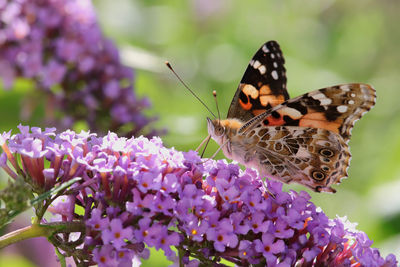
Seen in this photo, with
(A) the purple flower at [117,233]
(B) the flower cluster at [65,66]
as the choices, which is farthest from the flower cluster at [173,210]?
(B) the flower cluster at [65,66]

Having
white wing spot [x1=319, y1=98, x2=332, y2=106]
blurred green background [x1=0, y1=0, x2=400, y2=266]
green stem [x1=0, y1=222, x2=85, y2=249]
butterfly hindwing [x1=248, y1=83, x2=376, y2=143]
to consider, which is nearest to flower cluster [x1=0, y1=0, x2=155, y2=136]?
blurred green background [x1=0, y1=0, x2=400, y2=266]

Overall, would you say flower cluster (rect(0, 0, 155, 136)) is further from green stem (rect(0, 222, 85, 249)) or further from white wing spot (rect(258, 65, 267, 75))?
green stem (rect(0, 222, 85, 249))

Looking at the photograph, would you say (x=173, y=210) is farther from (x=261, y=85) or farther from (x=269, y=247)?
(x=261, y=85)

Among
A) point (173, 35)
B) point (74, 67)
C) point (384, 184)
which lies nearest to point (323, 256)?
point (384, 184)

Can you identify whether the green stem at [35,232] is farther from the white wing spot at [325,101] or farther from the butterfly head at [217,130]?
the white wing spot at [325,101]

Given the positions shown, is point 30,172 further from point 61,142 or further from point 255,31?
point 255,31

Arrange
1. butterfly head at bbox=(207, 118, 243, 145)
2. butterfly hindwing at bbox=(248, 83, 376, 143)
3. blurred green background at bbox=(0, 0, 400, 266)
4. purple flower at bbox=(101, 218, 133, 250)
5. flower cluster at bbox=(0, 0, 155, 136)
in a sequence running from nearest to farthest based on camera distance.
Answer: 1. purple flower at bbox=(101, 218, 133, 250)
2. butterfly hindwing at bbox=(248, 83, 376, 143)
3. butterfly head at bbox=(207, 118, 243, 145)
4. flower cluster at bbox=(0, 0, 155, 136)
5. blurred green background at bbox=(0, 0, 400, 266)

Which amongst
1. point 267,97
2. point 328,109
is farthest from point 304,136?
point 267,97
